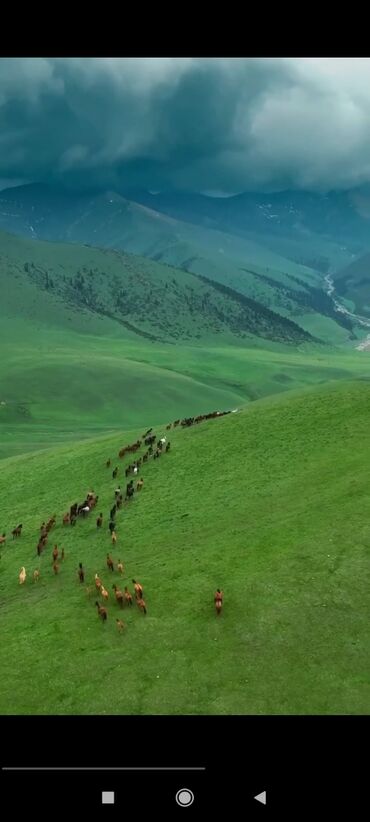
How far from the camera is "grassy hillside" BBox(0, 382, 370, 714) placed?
25906 mm

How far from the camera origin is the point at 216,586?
111 ft

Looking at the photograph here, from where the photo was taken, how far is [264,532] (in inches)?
1549

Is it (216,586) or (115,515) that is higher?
(115,515)

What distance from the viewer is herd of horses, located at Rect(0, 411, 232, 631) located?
3275 cm

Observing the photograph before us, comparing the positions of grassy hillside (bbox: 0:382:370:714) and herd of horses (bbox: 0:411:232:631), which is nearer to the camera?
grassy hillside (bbox: 0:382:370:714)

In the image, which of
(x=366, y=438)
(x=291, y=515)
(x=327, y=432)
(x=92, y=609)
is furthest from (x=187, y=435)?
(x=92, y=609)

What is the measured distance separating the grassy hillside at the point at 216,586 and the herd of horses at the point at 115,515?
67 centimetres

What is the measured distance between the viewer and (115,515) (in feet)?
157

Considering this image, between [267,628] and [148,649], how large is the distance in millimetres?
6013

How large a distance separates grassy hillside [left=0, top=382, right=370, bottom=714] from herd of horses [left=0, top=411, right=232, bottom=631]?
2.18 ft

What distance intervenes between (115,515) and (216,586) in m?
16.1

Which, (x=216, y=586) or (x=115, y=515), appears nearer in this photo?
(x=216, y=586)

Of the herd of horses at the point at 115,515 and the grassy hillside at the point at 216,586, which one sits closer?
the grassy hillside at the point at 216,586

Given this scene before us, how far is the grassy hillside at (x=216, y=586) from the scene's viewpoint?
25906 mm
